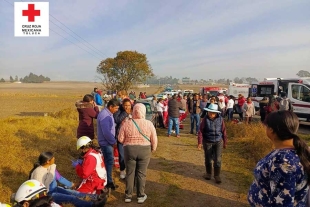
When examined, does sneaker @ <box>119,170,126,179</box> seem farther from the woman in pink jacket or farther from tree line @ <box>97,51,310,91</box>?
tree line @ <box>97,51,310,91</box>

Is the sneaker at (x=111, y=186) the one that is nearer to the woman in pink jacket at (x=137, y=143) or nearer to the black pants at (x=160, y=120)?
the woman in pink jacket at (x=137, y=143)

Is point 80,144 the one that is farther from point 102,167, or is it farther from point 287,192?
point 287,192

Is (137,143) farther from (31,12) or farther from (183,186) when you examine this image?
(31,12)

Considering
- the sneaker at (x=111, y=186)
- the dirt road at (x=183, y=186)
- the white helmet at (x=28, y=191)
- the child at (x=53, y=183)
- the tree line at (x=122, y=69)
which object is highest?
the tree line at (x=122, y=69)

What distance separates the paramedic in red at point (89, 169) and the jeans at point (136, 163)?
44 centimetres

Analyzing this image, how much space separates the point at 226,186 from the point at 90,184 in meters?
2.84

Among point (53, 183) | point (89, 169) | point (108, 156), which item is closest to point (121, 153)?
point (108, 156)

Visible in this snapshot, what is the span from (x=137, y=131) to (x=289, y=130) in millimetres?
2615

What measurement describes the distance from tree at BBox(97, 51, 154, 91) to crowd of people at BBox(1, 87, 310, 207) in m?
16.6

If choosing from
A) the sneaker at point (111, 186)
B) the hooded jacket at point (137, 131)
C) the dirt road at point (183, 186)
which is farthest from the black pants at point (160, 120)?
the hooded jacket at point (137, 131)

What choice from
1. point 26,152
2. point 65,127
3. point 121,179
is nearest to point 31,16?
point 65,127

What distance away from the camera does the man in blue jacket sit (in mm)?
4664

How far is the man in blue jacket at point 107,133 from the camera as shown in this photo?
15.3 feet

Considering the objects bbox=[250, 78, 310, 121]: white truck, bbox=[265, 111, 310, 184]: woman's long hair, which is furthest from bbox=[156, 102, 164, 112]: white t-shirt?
bbox=[265, 111, 310, 184]: woman's long hair
